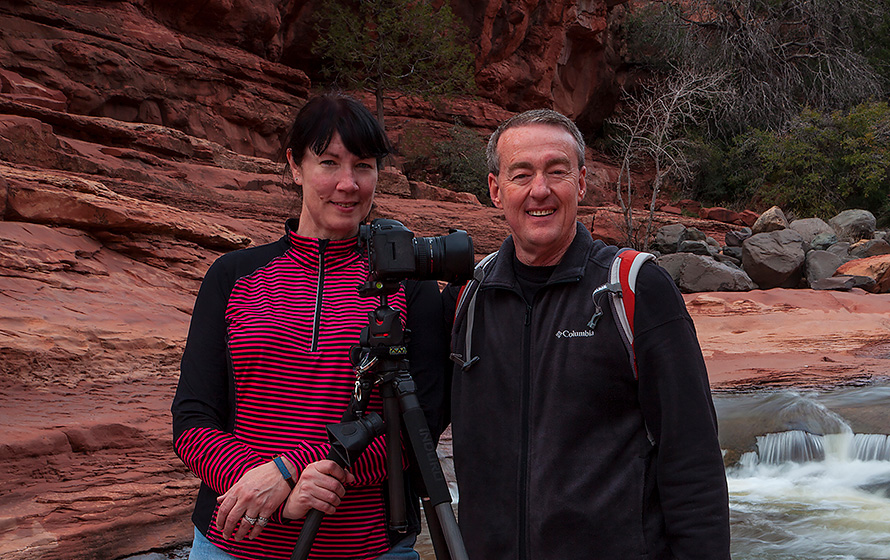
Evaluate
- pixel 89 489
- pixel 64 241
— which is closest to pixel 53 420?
pixel 89 489

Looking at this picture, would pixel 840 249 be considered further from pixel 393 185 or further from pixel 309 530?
pixel 309 530

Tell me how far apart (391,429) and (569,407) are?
366mm

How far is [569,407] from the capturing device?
1.48 m

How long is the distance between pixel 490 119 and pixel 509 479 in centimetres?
1966

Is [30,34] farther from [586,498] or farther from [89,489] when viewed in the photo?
[586,498]

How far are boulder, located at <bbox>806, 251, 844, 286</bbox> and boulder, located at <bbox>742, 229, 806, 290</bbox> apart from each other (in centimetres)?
17

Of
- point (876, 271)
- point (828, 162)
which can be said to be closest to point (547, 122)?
point (876, 271)

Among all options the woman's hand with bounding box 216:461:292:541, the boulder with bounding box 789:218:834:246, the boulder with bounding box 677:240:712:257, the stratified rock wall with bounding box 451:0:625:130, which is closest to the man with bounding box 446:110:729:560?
the woman's hand with bounding box 216:461:292:541

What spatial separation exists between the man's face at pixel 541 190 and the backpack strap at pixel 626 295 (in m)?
0.19

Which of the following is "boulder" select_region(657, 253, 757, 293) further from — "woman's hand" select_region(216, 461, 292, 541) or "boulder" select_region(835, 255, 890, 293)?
"woman's hand" select_region(216, 461, 292, 541)

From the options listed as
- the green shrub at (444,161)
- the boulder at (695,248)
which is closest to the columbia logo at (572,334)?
the boulder at (695,248)

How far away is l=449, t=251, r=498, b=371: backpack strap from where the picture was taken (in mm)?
1620

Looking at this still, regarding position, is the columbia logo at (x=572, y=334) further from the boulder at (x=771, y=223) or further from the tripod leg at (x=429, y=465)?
the boulder at (x=771, y=223)

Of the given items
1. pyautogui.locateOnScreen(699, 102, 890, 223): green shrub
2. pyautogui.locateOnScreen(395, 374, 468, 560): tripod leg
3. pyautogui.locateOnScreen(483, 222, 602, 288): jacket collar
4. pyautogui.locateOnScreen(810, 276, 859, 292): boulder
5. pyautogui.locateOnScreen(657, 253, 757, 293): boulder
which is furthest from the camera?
pyautogui.locateOnScreen(699, 102, 890, 223): green shrub
